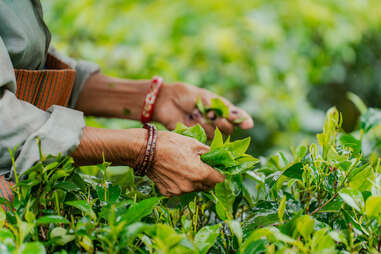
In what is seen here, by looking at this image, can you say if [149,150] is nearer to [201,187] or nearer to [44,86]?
[201,187]

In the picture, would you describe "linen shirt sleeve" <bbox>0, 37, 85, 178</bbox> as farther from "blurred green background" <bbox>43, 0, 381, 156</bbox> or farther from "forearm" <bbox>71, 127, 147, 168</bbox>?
"blurred green background" <bbox>43, 0, 381, 156</bbox>

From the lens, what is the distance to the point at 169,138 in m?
0.74

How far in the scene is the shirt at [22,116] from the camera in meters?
0.67

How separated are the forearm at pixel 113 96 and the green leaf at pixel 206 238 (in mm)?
721

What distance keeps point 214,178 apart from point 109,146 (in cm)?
20

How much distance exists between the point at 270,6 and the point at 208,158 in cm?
215

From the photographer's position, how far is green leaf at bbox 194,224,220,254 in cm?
56

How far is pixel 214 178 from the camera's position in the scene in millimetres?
720

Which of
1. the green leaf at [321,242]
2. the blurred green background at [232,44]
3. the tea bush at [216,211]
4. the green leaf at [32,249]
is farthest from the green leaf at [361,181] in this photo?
the blurred green background at [232,44]

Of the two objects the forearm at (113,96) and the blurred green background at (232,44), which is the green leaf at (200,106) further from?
the blurred green background at (232,44)

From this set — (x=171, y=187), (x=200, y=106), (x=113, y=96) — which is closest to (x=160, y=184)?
(x=171, y=187)

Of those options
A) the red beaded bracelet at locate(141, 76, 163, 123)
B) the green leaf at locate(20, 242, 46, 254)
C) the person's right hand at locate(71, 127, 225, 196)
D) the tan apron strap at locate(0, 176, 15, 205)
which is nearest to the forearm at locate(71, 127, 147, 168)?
the person's right hand at locate(71, 127, 225, 196)

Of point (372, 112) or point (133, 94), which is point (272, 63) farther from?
point (372, 112)

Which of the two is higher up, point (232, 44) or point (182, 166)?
point (182, 166)
